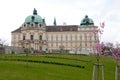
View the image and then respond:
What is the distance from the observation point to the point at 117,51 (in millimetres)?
35344

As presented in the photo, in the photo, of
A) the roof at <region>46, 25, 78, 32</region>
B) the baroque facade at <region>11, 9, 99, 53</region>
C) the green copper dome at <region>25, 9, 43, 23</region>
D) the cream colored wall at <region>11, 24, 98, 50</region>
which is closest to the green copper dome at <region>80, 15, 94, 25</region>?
the baroque facade at <region>11, 9, 99, 53</region>

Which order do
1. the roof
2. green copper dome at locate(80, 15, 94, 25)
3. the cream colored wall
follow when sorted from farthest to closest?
the roof, the cream colored wall, green copper dome at locate(80, 15, 94, 25)

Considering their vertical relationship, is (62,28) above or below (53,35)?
above

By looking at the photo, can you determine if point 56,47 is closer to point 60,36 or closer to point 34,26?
point 60,36

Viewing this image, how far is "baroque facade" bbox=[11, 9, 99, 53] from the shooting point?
172625 mm

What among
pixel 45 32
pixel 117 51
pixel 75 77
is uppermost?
pixel 45 32

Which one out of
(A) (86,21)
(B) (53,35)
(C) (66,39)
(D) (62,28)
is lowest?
(C) (66,39)

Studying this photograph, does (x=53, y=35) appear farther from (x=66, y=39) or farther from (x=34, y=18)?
(x=34, y=18)

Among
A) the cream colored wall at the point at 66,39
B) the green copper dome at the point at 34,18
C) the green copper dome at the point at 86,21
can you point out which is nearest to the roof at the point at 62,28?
the cream colored wall at the point at 66,39

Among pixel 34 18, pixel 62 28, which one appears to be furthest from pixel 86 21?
pixel 34 18

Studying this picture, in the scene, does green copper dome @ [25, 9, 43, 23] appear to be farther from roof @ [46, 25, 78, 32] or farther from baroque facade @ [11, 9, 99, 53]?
roof @ [46, 25, 78, 32]

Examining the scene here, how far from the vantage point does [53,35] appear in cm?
18938

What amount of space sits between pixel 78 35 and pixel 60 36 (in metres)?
10.4

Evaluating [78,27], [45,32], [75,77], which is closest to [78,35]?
[78,27]
